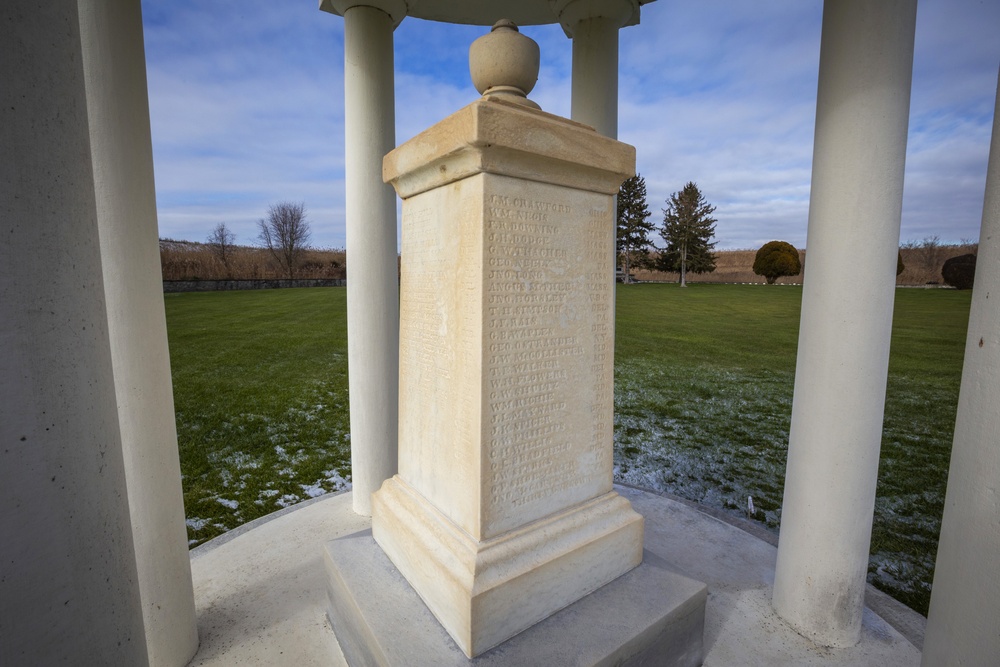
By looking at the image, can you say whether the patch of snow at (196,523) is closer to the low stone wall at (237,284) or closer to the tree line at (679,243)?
the low stone wall at (237,284)

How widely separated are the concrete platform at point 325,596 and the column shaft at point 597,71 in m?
4.41

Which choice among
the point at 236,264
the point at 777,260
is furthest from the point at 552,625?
the point at 777,260

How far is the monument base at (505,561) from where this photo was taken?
9.11 feet

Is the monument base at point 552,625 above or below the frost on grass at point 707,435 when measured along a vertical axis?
above

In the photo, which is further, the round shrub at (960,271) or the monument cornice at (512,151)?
the round shrub at (960,271)

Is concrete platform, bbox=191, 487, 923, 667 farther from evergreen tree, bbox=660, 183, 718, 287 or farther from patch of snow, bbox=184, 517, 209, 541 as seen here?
evergreen tree, bbox=660, 183, 718, 287

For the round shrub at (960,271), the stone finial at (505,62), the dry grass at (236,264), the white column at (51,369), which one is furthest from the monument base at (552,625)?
the round shrub at (960,271)

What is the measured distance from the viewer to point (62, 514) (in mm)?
1407

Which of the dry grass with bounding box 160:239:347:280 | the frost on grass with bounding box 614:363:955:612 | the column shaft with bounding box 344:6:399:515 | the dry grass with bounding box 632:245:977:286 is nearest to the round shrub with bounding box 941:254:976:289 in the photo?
the dry grass with bounding box 632:245:977:286

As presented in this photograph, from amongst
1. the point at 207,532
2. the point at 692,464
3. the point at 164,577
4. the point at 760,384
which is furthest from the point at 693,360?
the point at 164,577

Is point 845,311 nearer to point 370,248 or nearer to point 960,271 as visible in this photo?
point 370,248

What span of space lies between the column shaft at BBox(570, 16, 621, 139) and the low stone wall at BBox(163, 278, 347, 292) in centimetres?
3475

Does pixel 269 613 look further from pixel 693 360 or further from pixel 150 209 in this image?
pixel 693 360

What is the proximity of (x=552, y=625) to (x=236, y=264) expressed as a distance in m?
53.0
